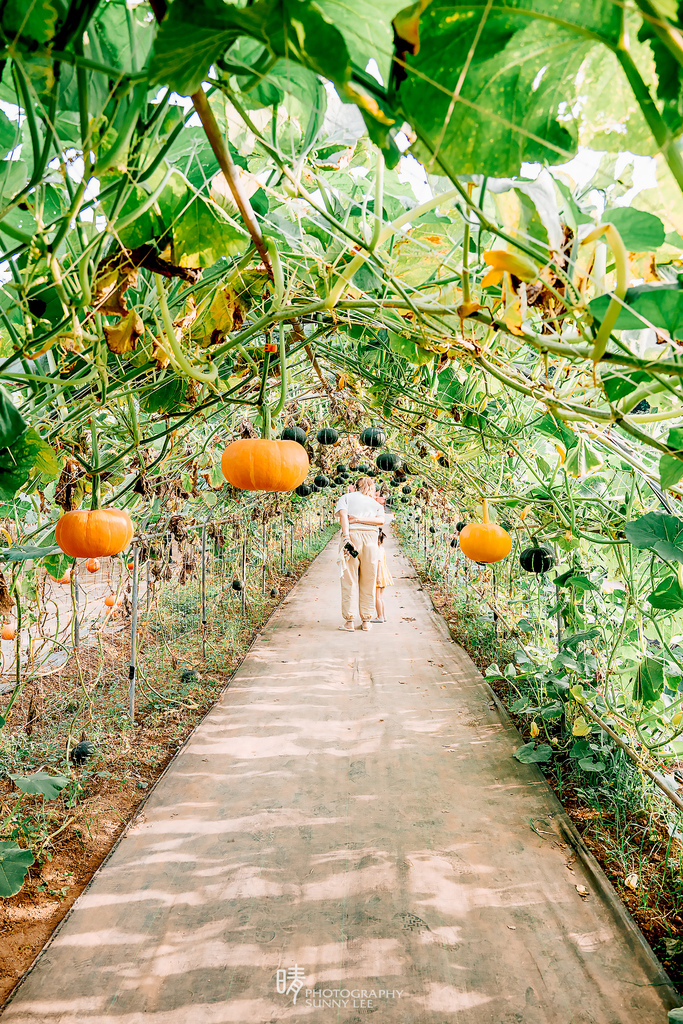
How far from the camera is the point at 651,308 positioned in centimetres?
69

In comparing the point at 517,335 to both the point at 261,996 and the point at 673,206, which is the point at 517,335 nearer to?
the point at 673,206

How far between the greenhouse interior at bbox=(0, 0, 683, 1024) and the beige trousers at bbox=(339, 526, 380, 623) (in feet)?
5.36

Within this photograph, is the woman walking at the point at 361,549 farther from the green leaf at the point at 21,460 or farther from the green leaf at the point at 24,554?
the green leaf at the point at 21,460

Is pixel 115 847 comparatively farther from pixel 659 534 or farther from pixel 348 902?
pixel 659 534

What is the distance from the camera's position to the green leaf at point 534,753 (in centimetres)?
337

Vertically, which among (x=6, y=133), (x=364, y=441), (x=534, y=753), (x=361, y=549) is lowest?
(x=534, y=753)

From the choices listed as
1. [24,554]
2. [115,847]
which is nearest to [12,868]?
[115,847]

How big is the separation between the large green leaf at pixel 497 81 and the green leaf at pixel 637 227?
15 cm

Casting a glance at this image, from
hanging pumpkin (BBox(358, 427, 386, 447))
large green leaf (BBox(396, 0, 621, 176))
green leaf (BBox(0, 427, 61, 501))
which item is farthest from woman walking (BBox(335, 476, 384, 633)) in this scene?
large green leaf (BBox(396, 0, 621, 176))

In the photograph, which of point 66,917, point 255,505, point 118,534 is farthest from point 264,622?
point 118,534

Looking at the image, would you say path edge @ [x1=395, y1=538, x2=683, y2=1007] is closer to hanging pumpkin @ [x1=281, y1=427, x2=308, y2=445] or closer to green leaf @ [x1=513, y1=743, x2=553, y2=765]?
green leaf @ [x1=513, y1=743, x2=553, y2=765]

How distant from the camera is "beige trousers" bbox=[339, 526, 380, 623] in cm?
694

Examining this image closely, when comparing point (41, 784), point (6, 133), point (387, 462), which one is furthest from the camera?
point (387, 462)

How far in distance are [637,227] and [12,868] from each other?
2.50 m
